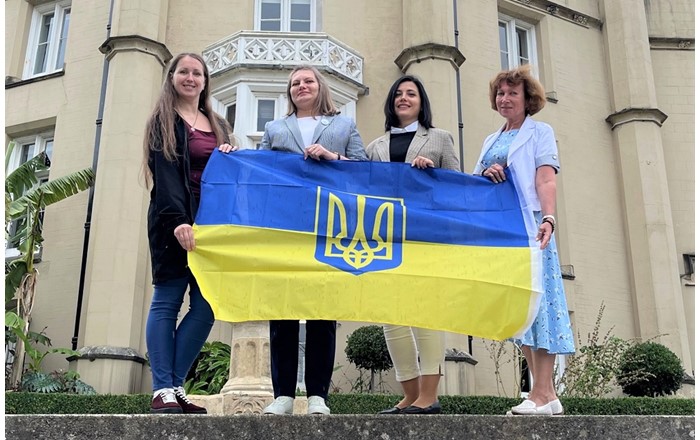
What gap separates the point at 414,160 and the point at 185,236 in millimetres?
1568

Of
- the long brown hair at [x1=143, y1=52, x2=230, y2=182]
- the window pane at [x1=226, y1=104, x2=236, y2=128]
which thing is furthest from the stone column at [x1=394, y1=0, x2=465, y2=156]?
the long brown hair at [x1=143, y1=52, x2=230, y2=182]

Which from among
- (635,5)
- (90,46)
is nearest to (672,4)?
(635,5)

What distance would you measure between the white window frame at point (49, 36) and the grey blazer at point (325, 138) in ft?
49.3

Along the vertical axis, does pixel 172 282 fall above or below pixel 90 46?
below

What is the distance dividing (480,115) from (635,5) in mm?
6633

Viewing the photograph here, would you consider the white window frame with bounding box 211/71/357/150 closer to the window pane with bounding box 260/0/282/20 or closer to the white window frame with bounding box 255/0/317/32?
the white window frame with bounding box 255/0/317/32

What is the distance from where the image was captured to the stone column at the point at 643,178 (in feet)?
55.7

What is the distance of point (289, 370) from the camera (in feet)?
13.8

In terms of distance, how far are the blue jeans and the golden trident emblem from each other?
0.86 m

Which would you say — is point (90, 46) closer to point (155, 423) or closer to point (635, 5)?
point (635, 5)

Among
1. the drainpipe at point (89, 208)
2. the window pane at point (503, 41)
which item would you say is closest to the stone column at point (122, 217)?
the drainpipe at point (89, 208)

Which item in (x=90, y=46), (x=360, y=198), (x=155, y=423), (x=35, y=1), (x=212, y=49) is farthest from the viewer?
(x=35, y=1)

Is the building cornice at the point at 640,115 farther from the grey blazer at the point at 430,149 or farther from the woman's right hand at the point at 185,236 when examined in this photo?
the woman's right hand at the point at 185,236

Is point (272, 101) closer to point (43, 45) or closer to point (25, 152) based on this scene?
point (25, 152)
